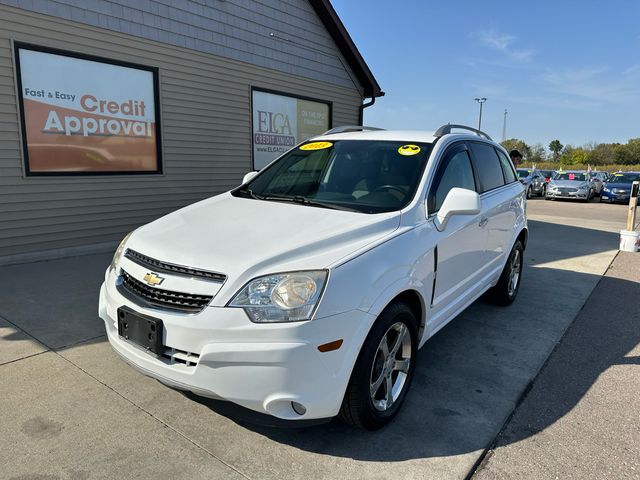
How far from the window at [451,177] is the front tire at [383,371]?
34.5 inches

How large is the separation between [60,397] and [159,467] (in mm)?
1056

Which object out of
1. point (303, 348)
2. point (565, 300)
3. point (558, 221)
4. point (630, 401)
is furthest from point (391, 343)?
point (558, 221)

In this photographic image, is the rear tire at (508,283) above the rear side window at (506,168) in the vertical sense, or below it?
below

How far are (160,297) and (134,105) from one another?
18.8ft

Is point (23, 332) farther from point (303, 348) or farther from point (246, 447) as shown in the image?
point (303, 348)

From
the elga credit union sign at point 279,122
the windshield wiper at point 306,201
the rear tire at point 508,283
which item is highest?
the elga credit union sign at point 279,122

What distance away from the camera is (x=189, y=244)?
2697mm

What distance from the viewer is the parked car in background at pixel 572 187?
22.3 metres

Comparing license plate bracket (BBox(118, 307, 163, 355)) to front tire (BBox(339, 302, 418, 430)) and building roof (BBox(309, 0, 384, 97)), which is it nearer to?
front tire (BBox(339, 302, 418, 430))

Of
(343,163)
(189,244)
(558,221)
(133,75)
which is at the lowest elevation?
(558,221)

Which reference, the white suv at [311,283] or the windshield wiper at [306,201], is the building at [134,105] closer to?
the white suv at [311,283]

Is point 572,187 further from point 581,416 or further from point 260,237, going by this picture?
point 260,237

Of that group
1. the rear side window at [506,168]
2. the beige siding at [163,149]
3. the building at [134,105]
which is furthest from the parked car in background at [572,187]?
the rear side window at [506,168]

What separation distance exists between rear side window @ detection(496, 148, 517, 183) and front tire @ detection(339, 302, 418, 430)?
2.89m
